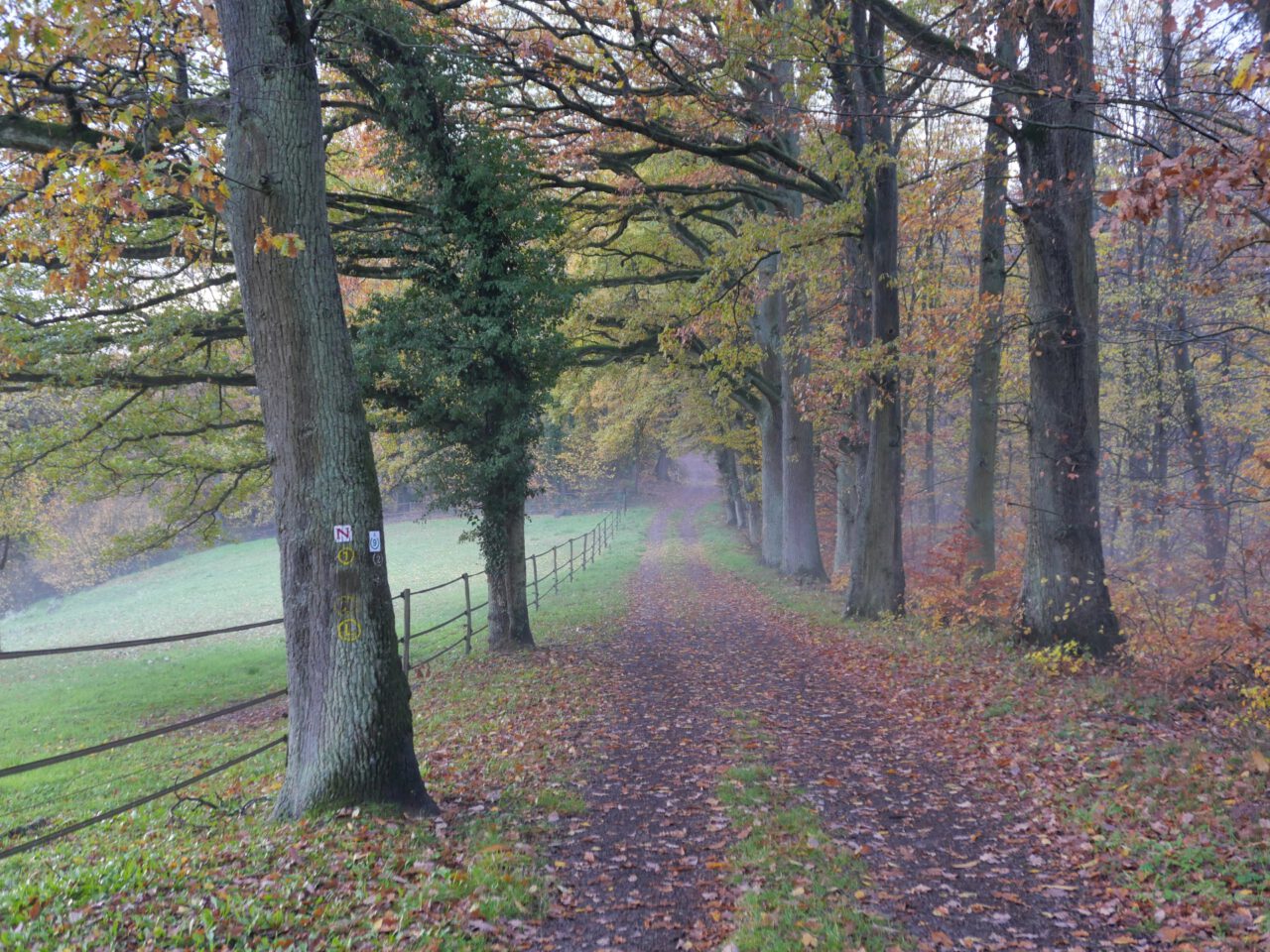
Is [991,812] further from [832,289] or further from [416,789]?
[832,289]

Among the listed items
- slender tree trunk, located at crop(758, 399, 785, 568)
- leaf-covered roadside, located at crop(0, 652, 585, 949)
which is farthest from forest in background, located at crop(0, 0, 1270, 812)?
slender tree trunk, located at crop(758, 399, 785, 568)

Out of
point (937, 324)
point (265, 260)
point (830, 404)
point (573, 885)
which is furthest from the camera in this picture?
point (830, 404)

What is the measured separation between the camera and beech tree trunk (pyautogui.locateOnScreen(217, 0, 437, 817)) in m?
5.59

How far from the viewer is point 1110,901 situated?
4590 millimetres

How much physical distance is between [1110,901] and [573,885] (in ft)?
10.7

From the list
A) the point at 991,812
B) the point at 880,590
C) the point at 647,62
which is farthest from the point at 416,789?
the point at 880,590

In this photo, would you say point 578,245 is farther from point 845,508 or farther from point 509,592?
point 845,508

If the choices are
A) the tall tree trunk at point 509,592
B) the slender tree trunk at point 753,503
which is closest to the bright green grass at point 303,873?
the tall tree trunk at point 509,592

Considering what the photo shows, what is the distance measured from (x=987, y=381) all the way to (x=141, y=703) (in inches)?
685

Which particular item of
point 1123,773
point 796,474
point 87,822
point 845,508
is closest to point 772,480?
point 796,474

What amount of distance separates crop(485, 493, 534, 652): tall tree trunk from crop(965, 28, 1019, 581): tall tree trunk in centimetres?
829

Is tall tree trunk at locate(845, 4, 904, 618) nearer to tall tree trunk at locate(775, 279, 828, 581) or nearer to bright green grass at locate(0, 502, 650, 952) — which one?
tall tree trunk at locate(775, 279, 828, 581)

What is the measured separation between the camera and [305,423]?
5629 mm

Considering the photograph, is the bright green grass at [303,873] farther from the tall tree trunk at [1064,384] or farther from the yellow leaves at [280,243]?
the tall tree trunk at [1064,384]
